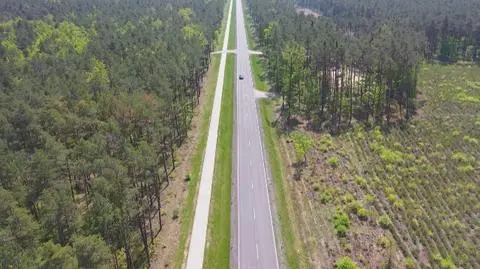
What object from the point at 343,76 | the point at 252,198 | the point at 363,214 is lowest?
the point at 363,214

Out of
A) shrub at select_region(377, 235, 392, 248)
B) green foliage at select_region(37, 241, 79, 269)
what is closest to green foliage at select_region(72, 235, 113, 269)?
green foliage at select_region(37, 241, 79, 269)

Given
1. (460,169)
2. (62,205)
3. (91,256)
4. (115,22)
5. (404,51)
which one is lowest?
(460,169)

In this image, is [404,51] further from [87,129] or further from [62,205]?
[62,205]

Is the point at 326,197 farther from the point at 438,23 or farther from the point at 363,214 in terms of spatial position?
the point at 438,23

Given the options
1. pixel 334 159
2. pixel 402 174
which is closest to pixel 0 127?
pixel 334 159

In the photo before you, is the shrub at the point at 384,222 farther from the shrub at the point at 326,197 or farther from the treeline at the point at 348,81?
the treeline at the point at 348,81

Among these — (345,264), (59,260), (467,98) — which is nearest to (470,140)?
(467,98)

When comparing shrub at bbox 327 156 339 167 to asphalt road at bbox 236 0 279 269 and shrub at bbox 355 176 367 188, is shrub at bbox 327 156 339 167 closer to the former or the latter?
shrub at bbox 355 176 367 188

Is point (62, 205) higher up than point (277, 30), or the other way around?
point (277, 30)
